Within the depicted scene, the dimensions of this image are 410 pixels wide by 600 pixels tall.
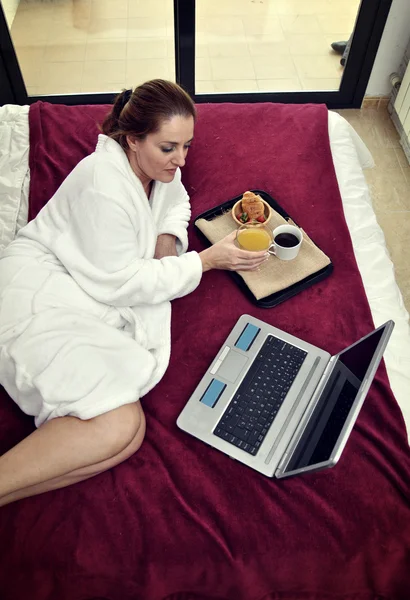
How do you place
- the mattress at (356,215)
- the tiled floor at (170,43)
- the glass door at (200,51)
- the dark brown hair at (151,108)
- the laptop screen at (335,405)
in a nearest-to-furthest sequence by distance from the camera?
the laptop screen at (335,405), the dark brown hair at (151,108), the mattress at (356,215), the glass door at (200,51), the tiled floor at (170,43)

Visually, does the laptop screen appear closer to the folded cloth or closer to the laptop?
the laptop

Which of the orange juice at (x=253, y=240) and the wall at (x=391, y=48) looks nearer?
the orange juice at (x=253, y=240)

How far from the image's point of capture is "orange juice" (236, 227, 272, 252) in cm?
168

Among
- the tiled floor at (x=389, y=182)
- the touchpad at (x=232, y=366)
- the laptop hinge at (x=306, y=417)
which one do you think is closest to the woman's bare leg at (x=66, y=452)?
the touchpad at (x=232, y=366)

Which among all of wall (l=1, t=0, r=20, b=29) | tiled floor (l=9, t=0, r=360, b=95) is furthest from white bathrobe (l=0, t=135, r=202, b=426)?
wall (l=1, t=0, r=20, b=29)

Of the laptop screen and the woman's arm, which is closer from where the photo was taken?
the laptop screen

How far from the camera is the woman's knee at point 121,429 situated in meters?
1.36

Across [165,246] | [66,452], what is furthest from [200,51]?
[66,452]

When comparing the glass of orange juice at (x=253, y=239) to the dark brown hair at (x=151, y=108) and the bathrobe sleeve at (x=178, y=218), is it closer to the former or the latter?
the bathrobe sleeve at (x=178, y=218)

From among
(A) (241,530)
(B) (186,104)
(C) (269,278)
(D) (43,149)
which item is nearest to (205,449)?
(A) (241,530)

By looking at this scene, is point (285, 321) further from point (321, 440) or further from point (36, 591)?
point (36, 591)

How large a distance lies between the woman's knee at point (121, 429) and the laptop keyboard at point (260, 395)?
21 centimetres

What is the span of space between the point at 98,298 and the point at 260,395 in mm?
535

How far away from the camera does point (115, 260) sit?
154cm
